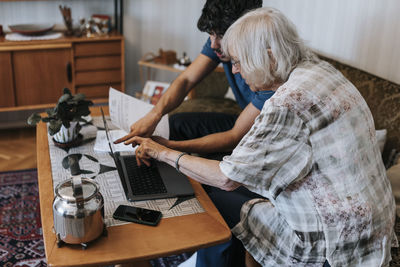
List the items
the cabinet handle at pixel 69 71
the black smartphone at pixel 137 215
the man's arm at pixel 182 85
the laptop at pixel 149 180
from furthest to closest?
the cabinet handle at pixel 69 71, the man's arm at pixel 182 85, the laptop at pixel 149 180, the black smartphone at pixel 137 215

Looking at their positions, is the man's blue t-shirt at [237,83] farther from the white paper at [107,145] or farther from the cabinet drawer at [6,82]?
the cabinet drawer at [6,82]

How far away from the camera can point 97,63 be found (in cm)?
317

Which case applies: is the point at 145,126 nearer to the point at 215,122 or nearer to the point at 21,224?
the point at 215,122

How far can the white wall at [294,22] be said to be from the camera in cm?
216

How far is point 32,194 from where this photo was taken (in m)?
2.41

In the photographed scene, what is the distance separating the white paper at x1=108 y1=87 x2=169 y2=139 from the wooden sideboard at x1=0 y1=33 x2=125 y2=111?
1445 mm

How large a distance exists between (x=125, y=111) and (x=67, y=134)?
0.25 meters

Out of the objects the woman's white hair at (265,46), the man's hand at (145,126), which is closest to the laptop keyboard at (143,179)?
the man's hand at (145,126)

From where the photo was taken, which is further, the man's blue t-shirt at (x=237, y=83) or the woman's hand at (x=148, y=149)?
the man's blue t-shirt at (x=237, y=83)

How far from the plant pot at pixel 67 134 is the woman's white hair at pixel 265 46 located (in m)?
0.76

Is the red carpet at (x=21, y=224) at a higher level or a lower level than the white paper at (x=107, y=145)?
lower

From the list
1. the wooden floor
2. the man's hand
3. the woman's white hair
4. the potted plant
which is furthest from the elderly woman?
the wooden floor

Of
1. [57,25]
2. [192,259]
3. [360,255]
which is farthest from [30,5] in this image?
[360,255]

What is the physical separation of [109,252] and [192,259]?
726 mm
